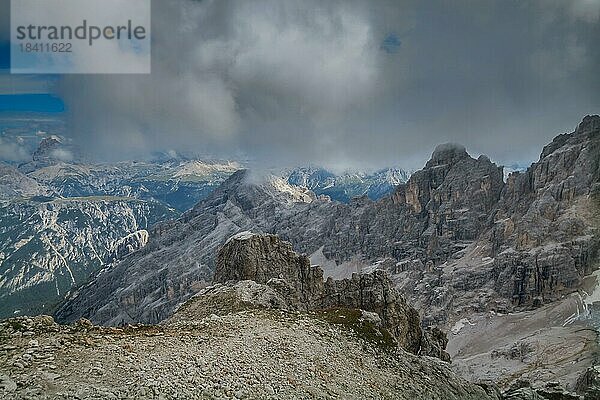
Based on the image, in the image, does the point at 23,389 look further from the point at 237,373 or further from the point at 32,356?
the point at 237,373

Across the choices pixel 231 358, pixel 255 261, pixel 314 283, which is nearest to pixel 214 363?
pixel 231 358

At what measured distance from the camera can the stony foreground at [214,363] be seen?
19922 mm

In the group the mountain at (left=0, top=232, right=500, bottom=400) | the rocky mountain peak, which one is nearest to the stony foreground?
the mountain at (left=0, top=232, right=500, bottom=400)

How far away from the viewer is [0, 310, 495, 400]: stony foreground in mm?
19922

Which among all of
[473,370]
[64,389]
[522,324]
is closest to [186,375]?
[64,389]

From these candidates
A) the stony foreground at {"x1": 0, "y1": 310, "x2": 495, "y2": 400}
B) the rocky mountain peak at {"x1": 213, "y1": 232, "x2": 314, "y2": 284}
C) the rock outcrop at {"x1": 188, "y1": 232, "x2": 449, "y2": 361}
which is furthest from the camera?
the rocky mountain peak at {"x1": 213, "y1": 232, "x2": 314, "y2": 284}

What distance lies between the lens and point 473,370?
6048 inches

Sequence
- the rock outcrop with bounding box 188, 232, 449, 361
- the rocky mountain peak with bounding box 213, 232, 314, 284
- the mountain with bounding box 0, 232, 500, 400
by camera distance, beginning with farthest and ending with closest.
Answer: the rocky mountain peak with bounding box 213, 232, 314, 284
the rock outcrop with bounding box 188, 232, 449, 361
the mountain with bounding box 0, 232, 500, 400

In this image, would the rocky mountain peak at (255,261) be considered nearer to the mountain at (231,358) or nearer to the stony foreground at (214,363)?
the mountain at (231,358)

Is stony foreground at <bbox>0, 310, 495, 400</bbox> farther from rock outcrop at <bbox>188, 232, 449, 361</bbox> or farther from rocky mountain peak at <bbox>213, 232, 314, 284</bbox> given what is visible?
rocky mountain peak at <bbox>213, 232, 314, 284</bbox>

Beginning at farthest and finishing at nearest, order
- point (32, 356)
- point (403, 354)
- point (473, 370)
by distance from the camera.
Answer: point (473, 370) < point (403, 354) < point (32, 356)

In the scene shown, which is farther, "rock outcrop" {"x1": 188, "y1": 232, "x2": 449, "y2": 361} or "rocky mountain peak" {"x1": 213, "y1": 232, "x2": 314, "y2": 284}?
"rocky mountain peak" {"x1": 213, "y1": 232, "x2": 314, "y2": 284}

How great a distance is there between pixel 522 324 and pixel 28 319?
692ft

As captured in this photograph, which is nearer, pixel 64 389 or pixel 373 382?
pixel 64 389
